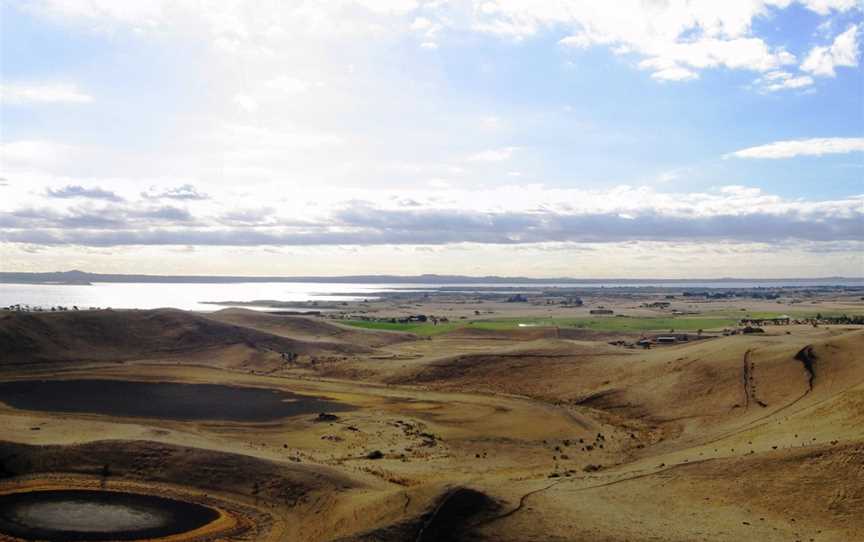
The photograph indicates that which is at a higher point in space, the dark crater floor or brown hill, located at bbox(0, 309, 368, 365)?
brown hill, located at bbox(0, 309, 368, 365)

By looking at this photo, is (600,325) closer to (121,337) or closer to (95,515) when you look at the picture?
(121,337)

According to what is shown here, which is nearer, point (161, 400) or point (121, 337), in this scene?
point (161, 400)

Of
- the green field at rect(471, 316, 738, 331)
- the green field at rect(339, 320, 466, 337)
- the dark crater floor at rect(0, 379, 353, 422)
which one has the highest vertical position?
the green field at rect(471, 316, 738, 331)

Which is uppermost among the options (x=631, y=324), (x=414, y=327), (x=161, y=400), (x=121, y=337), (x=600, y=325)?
(x=121, y=337)

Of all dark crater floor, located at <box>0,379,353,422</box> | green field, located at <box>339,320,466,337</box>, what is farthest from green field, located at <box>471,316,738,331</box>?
dark crater floor, located at <box>0,379,353,422</box>

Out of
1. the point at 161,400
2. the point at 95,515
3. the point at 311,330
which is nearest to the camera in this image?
the point at 95,515

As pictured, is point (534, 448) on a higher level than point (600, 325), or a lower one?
lower

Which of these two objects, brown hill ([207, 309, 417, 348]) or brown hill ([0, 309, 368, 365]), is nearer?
brown hill ([0, 309, 368, 365])

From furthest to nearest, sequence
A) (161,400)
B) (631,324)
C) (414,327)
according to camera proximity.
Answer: (631,324)
(414,327)
(161,400)

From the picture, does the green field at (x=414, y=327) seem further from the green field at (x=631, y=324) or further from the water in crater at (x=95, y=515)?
the water in crater at (x=95, y=515)

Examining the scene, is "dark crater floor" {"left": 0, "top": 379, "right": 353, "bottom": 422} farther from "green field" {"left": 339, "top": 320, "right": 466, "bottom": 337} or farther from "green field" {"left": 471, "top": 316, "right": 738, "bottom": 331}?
"green field" {"left": 471, "top": 316, "right": 738, "bottom": 331}

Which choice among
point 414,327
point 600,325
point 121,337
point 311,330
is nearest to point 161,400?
point 121,337

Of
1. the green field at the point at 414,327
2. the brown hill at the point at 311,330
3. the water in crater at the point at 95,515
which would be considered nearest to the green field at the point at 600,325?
the green field at the point at 414,327
